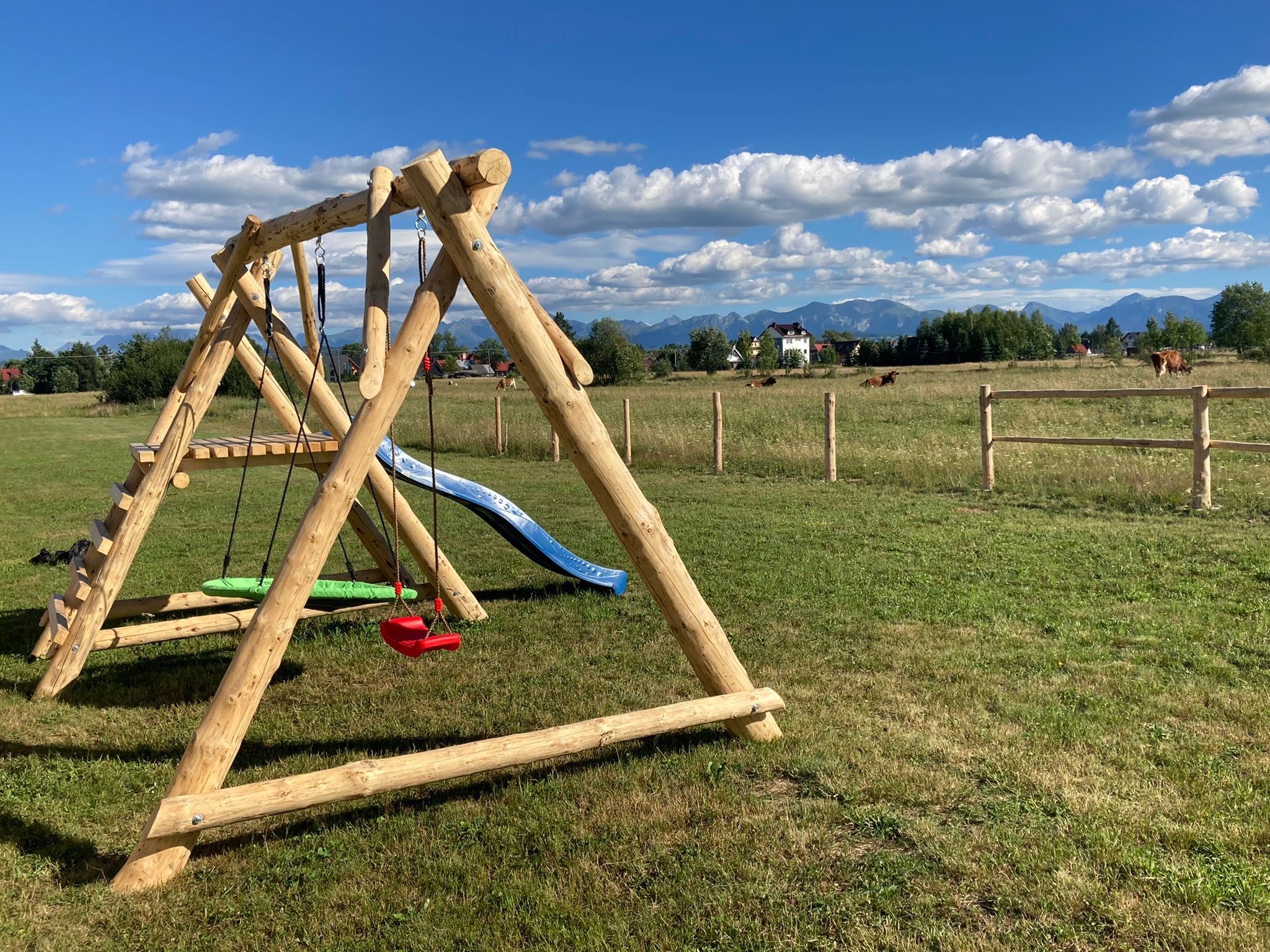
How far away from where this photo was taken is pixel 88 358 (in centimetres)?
9756

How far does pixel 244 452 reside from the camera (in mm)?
6301

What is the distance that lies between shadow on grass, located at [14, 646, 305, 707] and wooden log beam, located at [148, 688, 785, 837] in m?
2.41

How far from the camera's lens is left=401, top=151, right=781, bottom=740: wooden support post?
4066mm

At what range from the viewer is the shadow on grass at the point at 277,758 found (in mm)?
3854

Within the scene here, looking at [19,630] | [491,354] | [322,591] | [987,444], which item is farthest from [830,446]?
[491,354]

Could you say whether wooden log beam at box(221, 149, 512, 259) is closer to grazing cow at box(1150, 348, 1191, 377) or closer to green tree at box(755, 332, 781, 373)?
grazing cow at box(1150, 348, 1191, 377)

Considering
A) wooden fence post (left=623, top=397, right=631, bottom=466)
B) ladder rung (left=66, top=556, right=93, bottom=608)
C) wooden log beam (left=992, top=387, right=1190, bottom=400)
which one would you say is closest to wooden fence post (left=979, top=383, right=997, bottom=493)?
wooden log beam (left=992, top=387, right=1190, bottom=400)

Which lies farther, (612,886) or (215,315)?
(215,315)

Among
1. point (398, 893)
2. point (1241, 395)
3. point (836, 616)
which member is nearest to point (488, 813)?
point (398, 893)

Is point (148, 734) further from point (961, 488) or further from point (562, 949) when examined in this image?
point (961, 488)

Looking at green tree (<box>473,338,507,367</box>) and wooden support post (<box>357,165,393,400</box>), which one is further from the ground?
green tree (<box>473,338,507,367</box>)

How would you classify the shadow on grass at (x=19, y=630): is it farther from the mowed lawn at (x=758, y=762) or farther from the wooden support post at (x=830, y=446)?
the wooden support post at (x=830, y=446)

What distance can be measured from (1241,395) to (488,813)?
1058cm

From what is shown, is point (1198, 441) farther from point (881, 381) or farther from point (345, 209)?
point (881, 381)
